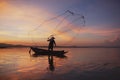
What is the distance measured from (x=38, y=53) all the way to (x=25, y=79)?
35.5 meters

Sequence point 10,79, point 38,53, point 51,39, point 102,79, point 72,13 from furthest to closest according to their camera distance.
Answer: point 38,53, point 51,39, point 72,13, point 102,79, point 10,79

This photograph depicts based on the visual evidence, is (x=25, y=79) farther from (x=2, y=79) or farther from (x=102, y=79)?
(x=102, y=79)

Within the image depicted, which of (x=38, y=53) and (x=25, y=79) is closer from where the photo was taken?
(x=25, y=79)

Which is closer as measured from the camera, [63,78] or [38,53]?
[63,78]

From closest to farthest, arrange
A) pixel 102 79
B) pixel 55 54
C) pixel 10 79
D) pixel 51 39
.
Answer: pixel 10 79 → pixel 102 79 → pixel 51 39 → pixel 55 54

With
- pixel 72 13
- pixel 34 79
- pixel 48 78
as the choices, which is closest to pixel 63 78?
pixel 48 78

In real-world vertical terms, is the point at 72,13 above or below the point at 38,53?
above

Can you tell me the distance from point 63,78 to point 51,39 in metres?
25.9

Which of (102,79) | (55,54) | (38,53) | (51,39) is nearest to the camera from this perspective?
(102,79)

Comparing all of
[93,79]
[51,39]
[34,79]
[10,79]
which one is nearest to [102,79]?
[93,79]

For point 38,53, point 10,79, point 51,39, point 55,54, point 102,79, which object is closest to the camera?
point 10,79

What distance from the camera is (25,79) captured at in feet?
46.6

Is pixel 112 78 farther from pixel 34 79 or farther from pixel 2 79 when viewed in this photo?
pixel 2 79

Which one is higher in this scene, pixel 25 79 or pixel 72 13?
pixel 72 13
